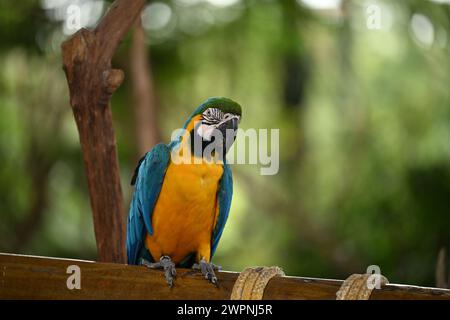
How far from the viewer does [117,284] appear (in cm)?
124

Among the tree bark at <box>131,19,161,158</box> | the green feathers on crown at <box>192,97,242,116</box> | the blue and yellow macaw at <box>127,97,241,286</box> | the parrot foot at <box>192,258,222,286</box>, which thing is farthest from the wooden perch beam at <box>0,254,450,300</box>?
the tree bark at <box>131,19,161,158</box>

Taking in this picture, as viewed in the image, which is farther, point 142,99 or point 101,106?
point 142,99

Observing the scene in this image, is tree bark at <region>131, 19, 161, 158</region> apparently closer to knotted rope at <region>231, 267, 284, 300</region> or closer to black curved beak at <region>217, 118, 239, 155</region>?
black curved beak at <region>217, 118, 239, 155</region>

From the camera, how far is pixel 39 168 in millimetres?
3572

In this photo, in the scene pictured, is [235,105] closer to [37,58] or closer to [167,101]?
[37,58]

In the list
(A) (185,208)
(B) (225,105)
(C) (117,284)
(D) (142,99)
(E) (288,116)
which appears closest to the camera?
(C) (117,284)

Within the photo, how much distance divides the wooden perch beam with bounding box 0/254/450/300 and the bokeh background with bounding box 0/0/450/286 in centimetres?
166

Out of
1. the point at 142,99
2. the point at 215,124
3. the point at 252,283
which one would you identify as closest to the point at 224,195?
the point at 215,124

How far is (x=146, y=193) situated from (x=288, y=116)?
8.60ft

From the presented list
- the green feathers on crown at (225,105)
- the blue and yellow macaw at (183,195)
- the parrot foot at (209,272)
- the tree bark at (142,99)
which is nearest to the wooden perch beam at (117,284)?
the parrot foot at (209,272)

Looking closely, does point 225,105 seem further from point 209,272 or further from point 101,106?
point 209,272

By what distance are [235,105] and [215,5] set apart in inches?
102

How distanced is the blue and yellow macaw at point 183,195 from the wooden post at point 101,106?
0.06 metres
